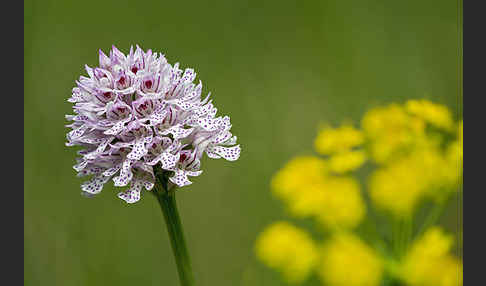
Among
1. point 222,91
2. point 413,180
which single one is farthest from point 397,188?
point 222,91

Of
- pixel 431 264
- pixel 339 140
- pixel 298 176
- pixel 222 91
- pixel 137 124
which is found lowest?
pixel 431 264

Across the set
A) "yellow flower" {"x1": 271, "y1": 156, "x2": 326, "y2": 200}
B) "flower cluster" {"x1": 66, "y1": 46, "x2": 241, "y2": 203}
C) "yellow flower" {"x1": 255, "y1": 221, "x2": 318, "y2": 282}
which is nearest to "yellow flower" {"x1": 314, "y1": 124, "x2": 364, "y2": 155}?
"yellow flower" {"x1": 271, "y1": 156, "x2": 326, "y2": 200}

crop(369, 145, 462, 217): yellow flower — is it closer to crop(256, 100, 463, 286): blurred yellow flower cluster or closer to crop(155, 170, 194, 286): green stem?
crop(256, 100, 463, 286): blurred yellow flower cluster

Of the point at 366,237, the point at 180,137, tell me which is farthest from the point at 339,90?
the point at 366,237

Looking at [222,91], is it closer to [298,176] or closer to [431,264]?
[298,176]

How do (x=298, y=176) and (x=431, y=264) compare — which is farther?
(x=298, y=176)

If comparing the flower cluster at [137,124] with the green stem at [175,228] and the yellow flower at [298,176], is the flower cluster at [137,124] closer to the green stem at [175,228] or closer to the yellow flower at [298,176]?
the green stem at [175,228]

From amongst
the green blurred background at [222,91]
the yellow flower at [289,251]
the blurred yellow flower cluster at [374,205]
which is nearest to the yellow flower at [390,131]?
the blurred yellow flower cluster at [374,205]
